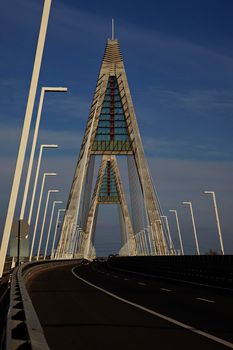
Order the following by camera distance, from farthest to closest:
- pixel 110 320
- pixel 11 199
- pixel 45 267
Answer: pixel 45 267 → pixel 11 199 → pixel 110 320

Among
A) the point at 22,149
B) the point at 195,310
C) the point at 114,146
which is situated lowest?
the point at 195,310

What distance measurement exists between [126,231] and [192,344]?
126 meters

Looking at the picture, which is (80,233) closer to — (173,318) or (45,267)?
(45,267)

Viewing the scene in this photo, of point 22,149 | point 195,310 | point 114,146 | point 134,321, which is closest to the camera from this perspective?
point 134,321

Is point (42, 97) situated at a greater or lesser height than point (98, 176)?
lesser

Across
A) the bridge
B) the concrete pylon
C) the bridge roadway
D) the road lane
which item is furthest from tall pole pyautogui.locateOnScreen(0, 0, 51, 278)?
the concrete pylon

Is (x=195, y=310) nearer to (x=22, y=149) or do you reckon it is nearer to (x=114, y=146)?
(x=22, y=149)

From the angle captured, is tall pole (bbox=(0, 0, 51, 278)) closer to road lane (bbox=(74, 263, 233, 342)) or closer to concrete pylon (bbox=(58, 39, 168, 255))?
road lane (bbox=(74, 263, 233, 342))

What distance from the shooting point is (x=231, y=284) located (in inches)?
1000

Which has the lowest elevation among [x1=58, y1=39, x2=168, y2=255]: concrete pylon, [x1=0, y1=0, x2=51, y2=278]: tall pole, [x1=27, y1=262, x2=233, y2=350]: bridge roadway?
[x1=27, y1=262, x2=233, y2=350]: bridge roadway

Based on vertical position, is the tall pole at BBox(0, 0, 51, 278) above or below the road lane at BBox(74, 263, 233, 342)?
above

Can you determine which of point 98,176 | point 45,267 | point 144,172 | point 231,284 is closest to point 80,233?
point 98,176

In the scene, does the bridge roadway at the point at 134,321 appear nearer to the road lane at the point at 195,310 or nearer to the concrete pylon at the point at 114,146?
the road lane at the point at 195,310

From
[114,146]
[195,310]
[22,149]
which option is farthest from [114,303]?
[114,146]
